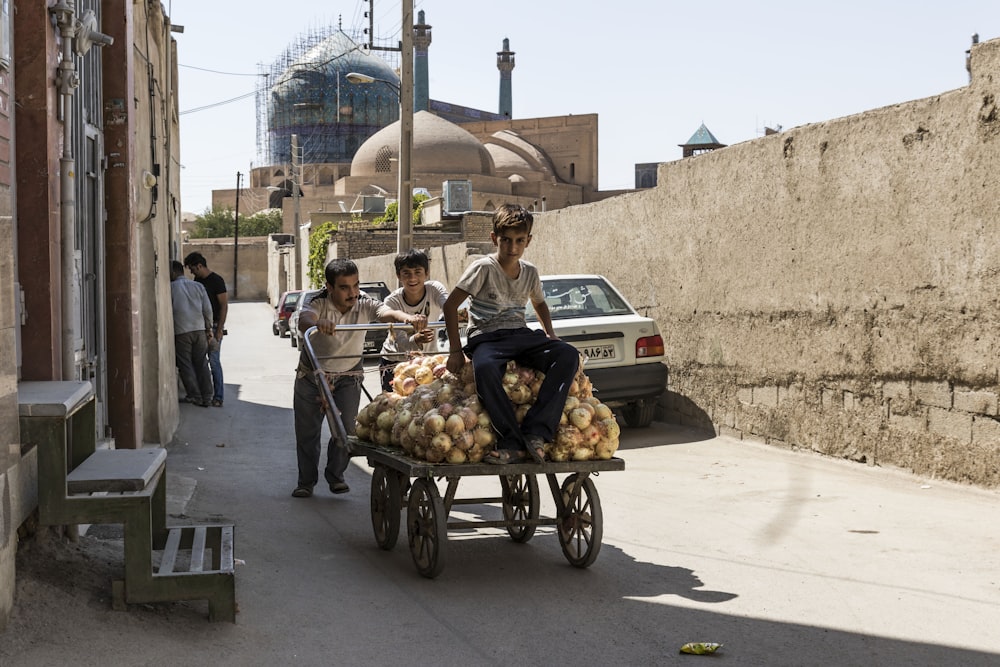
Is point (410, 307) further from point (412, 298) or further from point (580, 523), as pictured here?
point (580, 523)

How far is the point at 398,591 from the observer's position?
541 cm

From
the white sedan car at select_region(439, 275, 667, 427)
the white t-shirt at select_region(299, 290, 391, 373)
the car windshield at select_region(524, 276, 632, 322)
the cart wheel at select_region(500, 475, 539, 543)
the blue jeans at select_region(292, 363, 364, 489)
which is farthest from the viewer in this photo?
the car windshield at select_region(524, 276, 632, 322)

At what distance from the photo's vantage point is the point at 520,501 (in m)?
6.73

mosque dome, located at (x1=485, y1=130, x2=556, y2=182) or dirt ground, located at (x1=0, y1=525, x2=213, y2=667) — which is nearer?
dirt ground, located at (x1=0, y1=525, x2=213, y2=667)

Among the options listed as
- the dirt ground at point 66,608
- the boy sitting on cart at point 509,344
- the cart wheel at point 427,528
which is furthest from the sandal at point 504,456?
the dirt ground at point 66,608

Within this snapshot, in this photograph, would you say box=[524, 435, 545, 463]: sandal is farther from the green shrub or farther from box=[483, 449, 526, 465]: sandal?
the green shrub

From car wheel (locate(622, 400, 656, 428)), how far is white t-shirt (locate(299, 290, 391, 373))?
424 cm

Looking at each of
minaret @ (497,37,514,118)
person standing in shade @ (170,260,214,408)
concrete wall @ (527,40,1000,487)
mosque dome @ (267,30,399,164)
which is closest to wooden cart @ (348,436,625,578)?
concrete wall @ (527,40,1000,487)

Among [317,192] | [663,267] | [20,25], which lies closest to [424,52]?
[317,192]

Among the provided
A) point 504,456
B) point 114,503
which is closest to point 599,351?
point 504,456

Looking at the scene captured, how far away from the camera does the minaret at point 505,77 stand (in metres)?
96.9

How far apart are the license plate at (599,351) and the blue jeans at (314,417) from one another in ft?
10.6

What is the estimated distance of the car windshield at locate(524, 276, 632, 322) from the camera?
1129cm

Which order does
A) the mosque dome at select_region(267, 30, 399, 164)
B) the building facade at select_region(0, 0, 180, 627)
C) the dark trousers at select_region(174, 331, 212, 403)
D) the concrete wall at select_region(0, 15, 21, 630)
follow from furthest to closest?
the mosque dome at select_region(267, 30, 399, 164)
the dark trousers at select_region(174, 331, 212, 403)
the building facade at select_region(0, 0, 180, 627)
the concrete wall at select_region(0, 15, 21, 630)
